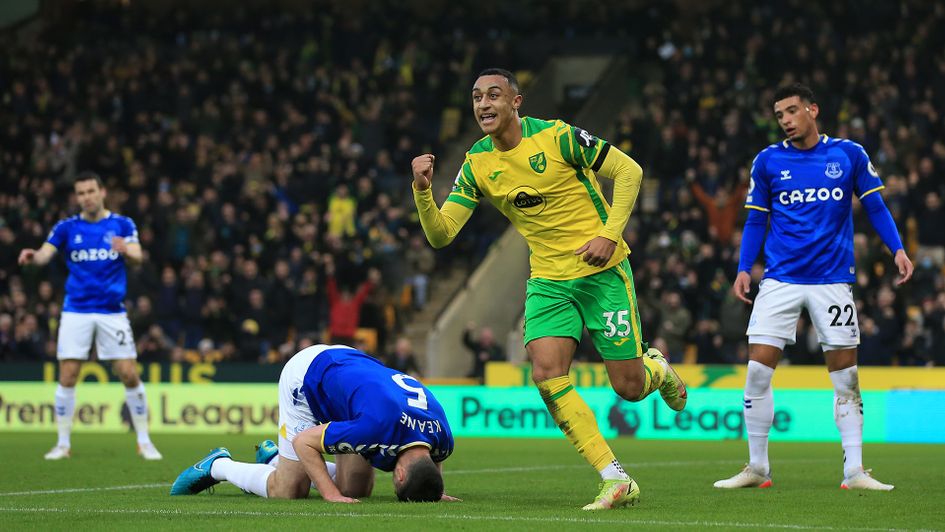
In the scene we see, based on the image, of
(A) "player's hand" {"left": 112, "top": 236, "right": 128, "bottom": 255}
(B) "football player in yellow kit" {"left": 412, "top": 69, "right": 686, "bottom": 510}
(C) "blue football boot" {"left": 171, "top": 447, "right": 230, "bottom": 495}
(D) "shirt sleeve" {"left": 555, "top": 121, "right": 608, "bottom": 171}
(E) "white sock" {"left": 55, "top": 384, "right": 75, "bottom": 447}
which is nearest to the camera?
(B) "football player in yellow kit" {"left": 412, "top": 69, "right": 686, "bottom": 510}

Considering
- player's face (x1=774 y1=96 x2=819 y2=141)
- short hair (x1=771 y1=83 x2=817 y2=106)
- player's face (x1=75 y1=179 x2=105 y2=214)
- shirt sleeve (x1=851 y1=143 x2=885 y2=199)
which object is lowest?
shirt sleeve (x1=851 y1=143 x2=885 y2=199)

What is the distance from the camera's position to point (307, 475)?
28.6 feet

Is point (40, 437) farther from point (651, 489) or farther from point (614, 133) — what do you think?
point (614, 133)

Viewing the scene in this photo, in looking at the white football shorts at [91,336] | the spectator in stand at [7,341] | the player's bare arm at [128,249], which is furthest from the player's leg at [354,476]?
the spectator in stand at [7,341]

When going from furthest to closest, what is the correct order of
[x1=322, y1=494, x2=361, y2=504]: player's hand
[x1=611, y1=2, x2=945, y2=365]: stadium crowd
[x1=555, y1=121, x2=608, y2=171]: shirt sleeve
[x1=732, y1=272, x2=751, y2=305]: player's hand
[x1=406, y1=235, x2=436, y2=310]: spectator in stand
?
[x1=406, y1=235, x2=436, y2=310]: spectator in stand → [x1=611, y1=2, x2=945, y2=365]: stadium crowd → [x1=732, y1=272, x2=751, y2=305]: player's hand → [x1=555, y1=121, x2=608, y2=171]: shirt sleeve → [x1=322, y1=494, x2=361, y2=504]: player's hand

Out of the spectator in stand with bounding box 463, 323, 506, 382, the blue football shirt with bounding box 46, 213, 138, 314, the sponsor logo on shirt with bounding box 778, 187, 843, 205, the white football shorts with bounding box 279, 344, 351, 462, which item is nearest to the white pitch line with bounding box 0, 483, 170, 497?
the white football shorts with bounding box 279, 344, 351, 462

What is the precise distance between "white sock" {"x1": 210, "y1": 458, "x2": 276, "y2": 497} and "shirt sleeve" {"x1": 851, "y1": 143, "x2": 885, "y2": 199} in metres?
4.27

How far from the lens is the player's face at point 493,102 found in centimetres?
834

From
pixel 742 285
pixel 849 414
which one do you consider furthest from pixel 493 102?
pixel 849 414

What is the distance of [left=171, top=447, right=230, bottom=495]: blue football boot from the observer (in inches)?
355

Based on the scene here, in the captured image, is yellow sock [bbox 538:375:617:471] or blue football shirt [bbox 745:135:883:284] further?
blue football shirt [bbox 745:135:883:284]

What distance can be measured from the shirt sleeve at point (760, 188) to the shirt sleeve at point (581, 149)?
181 cm

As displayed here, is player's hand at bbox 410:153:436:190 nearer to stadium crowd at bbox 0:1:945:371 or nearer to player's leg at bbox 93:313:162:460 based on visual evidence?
player's leg at bbox 93:313:162:460

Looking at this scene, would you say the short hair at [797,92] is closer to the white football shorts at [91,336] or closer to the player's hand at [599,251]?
the player's hand at [599,251]
